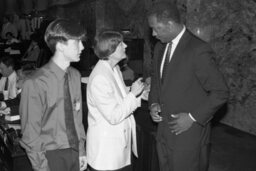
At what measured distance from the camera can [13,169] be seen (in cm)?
236

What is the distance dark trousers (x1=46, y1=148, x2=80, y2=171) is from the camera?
1.85m

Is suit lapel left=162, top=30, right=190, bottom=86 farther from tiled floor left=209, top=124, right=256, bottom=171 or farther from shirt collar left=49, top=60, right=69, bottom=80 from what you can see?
tiled floor left=209, top=124, right=256, bottom=171

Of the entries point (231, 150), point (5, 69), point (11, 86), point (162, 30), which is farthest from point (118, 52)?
point (231, 150)

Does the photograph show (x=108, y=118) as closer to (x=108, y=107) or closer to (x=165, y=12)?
(x=108, y=107)

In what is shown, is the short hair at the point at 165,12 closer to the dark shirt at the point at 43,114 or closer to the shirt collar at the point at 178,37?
the shirt collar at the point at 178,37

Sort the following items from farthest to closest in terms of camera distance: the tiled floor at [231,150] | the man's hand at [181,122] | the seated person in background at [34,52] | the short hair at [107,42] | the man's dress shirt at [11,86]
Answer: the seated person in background at [34,52] → the man's dress shirt at [11,86] → the tiled floor at [231,150] → the short hair at [107,42] → the man's hand at [181,122]

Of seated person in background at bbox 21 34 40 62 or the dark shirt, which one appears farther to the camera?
seated person in background at bbox 21 34 40 62

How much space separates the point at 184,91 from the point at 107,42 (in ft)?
2.01

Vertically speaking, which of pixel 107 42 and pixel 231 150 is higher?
pixel 107 42

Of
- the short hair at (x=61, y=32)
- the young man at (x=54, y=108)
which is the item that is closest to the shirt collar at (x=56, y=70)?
the young man at (x=54, y=108)

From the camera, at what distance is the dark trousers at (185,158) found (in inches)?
82.1

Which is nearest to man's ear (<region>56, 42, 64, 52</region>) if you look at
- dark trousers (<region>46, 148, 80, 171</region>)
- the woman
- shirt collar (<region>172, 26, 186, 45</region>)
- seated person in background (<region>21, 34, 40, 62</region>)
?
the woman

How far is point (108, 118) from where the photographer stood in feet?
6.81

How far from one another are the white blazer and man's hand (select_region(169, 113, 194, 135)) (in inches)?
11.1
